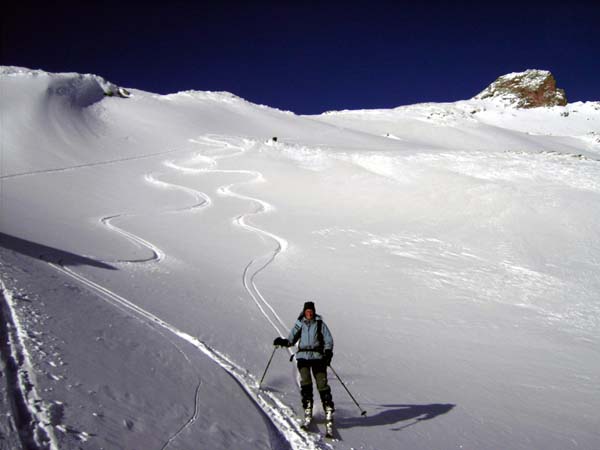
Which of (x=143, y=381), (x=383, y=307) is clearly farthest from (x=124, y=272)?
(x=383, y=307)

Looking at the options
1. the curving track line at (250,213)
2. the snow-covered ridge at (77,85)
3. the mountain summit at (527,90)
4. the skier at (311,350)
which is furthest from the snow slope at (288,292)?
the mountain summit at (527,90)

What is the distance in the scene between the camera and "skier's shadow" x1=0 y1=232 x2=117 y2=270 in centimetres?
1090

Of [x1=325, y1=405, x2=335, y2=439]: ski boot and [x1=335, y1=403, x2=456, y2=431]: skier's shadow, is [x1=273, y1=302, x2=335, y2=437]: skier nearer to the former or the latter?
[x1=325, y1=405, x2=335, y2=439]: ski boot

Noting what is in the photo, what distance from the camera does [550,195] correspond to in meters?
22.8

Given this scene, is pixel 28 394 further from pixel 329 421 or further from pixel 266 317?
pixel 266 317

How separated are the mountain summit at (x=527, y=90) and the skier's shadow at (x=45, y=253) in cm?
12070

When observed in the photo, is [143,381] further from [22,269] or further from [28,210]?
[28,210]

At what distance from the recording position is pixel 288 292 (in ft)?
42.3

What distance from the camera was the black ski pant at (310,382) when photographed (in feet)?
19.9

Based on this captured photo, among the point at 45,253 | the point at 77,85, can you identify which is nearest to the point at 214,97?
the point at 77,85

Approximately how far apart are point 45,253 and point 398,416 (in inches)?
385

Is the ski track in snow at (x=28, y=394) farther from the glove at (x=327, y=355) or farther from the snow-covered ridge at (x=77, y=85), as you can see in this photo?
the snow-covered ridge at (x=77, y=85)

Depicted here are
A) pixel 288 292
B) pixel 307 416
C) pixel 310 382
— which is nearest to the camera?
pixel 307 416

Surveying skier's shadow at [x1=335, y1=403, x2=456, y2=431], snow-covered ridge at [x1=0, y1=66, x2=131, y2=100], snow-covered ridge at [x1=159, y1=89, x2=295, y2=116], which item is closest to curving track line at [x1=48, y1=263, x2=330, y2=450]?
skier's shadow at [x1=335, y1=403, x2=456, y2=431]
